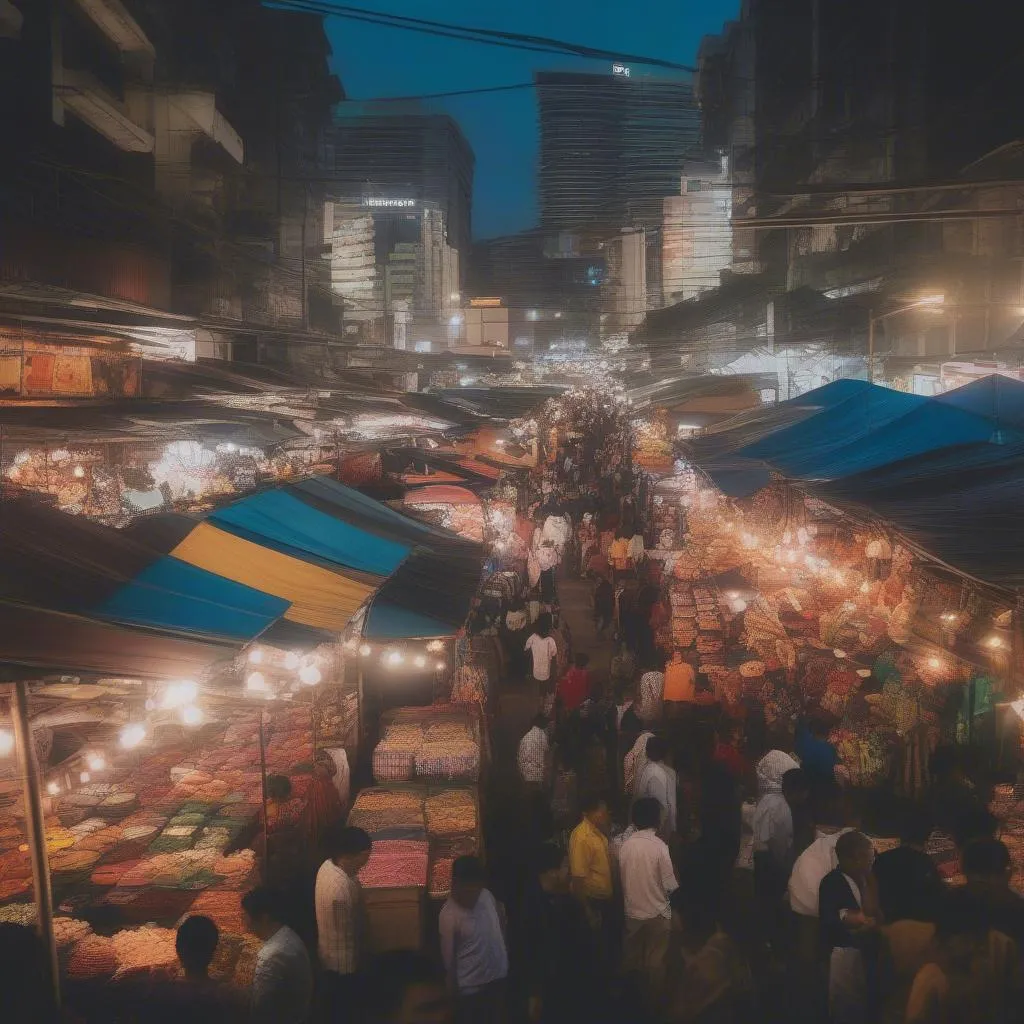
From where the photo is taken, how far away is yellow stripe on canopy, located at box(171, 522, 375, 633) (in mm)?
5965

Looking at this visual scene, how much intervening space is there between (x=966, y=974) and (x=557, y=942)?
105 inches

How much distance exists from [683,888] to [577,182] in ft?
155

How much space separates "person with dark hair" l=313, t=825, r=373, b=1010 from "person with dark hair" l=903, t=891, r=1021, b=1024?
298 centimetres

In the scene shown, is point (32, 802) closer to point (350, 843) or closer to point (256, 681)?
point (350, 843)

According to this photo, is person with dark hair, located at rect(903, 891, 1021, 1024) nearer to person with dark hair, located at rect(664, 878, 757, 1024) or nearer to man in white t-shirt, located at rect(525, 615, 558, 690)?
person with dark hair, located at rect(664, 878, 757, 1024)


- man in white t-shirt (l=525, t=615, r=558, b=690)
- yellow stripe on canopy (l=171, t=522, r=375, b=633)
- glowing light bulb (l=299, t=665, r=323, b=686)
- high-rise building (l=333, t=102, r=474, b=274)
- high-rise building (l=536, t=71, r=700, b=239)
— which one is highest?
high-rise building (l=333, t=102, r=474, b=274)

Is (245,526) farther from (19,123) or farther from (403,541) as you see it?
(19,123)

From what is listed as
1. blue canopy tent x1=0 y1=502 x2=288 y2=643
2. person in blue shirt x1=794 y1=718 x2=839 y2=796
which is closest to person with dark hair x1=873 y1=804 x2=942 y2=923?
person in blue shirt x1=794 y1=718 x2=839 y2=796

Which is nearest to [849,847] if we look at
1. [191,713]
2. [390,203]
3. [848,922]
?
[848,922]

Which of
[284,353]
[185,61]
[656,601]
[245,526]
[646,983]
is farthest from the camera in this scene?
[284,353]

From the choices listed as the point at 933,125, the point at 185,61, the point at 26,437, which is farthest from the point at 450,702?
the point at 185,61

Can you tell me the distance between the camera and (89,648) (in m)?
3.55

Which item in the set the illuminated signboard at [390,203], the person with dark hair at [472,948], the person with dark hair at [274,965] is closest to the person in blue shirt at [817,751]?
the person with dark hair at [472,948]

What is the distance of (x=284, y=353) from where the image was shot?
30641 millimetres
